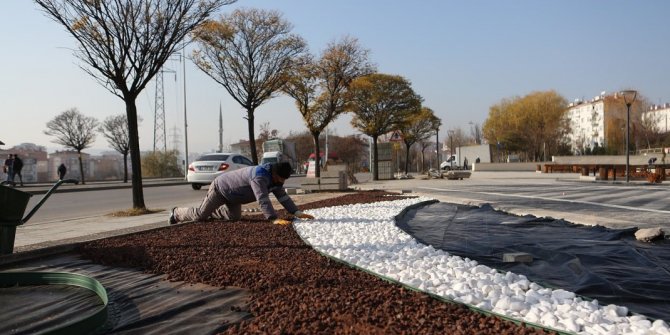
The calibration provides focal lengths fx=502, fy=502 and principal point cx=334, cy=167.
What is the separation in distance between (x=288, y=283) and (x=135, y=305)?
1098 millimetres

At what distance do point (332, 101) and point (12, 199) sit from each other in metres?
21.6

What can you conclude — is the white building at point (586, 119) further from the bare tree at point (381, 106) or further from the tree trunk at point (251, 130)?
the tree trunk at point (251, 130)

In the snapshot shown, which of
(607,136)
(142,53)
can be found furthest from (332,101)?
(607,136)

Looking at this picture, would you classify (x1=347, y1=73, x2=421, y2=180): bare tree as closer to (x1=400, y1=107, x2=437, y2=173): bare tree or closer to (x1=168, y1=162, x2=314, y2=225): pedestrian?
(x1=400, y1=107, x2=437, y2=173): bare tree

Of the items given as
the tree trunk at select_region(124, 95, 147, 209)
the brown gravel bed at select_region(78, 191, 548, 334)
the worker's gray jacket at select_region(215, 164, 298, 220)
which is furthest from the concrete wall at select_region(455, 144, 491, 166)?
the brown gravel bed at select_region(78, 191, 548, 334)

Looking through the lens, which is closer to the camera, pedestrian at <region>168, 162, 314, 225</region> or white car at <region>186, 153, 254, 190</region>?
pedestrian at <region>168, 162, 314, 225</region>

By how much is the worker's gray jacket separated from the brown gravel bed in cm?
51

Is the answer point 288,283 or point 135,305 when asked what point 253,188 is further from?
point 135,305

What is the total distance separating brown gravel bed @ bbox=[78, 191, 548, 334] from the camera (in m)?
2.84

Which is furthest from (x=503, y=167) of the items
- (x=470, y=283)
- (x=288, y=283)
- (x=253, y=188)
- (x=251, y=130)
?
(x=288, y=283)

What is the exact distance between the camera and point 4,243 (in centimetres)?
511

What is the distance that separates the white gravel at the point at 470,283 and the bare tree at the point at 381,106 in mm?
25664

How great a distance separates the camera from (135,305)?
3.55 metres

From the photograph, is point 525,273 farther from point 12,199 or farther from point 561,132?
point 561,132
